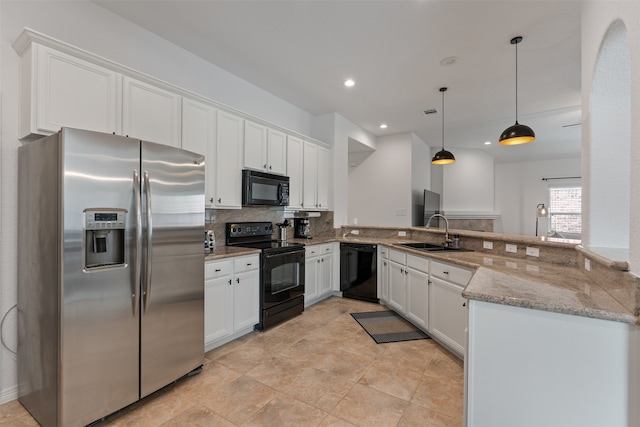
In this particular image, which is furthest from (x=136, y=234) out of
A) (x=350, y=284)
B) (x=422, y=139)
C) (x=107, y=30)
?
(x=422, y=139)

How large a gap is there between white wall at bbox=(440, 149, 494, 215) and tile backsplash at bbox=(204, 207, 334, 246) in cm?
394

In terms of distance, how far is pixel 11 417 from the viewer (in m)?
1.75

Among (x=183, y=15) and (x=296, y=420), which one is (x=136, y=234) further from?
(x=183, y=15)

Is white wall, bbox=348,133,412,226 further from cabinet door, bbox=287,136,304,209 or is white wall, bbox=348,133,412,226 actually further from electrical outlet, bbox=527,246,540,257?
electrical outlet, bbox=527,246,540,257

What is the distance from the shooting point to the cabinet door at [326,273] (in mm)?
4109

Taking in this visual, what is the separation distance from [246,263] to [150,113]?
5.27ft

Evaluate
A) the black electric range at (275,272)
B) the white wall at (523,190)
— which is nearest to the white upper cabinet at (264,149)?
the black electric range at (275,272)

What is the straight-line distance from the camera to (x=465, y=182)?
729cm

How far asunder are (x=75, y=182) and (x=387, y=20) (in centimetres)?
261

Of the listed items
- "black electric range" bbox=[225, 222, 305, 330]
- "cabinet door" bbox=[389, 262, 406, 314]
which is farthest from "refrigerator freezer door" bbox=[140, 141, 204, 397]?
"cabinet door" bbox=[389, 262, 406, 314]

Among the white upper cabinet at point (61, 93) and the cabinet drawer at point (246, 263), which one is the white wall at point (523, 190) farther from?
the white upper cabinet at point (61, 93)

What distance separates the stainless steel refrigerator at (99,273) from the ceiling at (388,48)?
54.5 inches

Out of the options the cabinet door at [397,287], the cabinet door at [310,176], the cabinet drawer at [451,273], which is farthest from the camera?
the cabinet door at [310,176]

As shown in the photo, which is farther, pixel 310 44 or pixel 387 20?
pixel 310 44
